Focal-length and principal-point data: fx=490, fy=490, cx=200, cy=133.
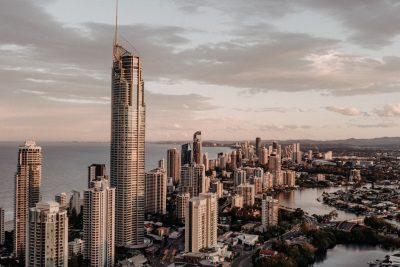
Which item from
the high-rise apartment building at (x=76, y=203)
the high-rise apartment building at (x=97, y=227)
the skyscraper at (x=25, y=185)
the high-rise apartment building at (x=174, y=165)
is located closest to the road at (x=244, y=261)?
the high-rise apartment building at (x=97, y=227)

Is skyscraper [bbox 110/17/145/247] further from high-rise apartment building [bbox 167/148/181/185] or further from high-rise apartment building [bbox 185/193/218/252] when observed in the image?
high-rise apartment building [bbox 167/148/181/185]

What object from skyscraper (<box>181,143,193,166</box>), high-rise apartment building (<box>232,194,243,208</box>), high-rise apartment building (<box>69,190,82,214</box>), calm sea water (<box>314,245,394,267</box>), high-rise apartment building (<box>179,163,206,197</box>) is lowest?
calm sea water (<box>314,245,394,267</box>)

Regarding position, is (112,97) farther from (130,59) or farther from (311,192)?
(311,192)

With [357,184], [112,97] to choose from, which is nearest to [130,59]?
[112,97]

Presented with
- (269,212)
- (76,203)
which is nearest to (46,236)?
(76,203)

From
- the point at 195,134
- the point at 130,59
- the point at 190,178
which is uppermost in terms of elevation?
the point at 130,59

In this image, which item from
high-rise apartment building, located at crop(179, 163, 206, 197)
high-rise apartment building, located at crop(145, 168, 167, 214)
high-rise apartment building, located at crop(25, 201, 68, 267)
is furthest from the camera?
high-rise apartment building, located at crop(179, 163, 206, 197)

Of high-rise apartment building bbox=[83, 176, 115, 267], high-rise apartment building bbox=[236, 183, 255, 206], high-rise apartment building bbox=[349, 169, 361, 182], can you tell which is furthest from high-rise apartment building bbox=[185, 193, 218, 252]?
high-rise apartment building bbox=[349, 169, 361, 182]
